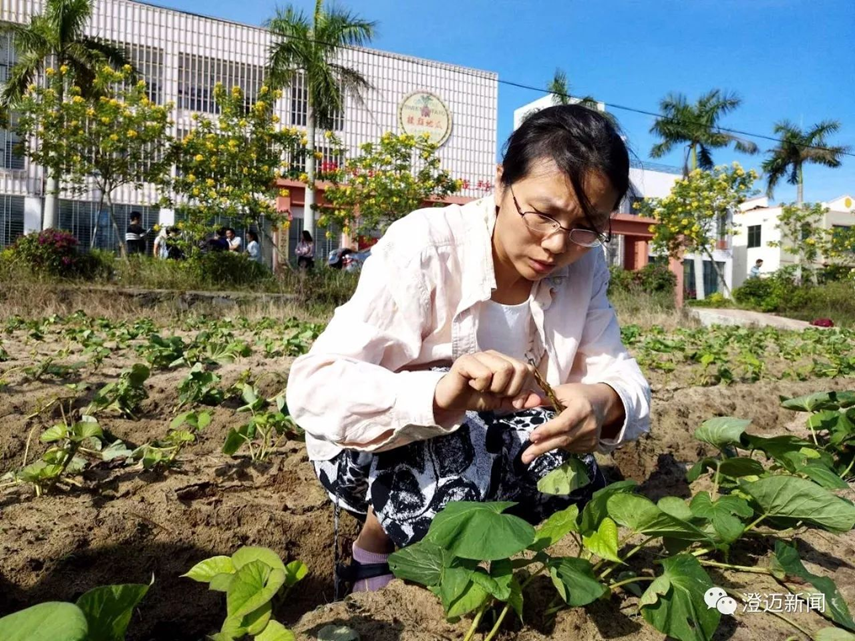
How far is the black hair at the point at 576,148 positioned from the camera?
4.41ft

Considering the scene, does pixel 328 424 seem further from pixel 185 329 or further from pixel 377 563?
pixel 185 329

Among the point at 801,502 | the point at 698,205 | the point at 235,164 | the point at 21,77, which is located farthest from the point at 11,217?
the point at 801,502

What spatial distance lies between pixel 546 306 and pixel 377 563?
70cm

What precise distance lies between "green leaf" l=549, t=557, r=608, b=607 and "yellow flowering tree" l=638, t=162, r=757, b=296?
20495 mm

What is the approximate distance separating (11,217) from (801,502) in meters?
23.7

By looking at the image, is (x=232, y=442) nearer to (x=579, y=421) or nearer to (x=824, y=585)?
(x=579, y=421)

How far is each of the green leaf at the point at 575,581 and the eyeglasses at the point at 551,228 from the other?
2.08ft

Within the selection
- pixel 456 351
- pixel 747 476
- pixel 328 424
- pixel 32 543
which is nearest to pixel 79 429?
pixel 32 543

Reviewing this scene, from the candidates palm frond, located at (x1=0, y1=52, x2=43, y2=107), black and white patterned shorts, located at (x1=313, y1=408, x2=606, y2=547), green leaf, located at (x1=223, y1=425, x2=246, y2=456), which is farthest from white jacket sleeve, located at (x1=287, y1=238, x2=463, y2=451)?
palm frond, located at (x1=0, y1=52, x2=43, y2=107)

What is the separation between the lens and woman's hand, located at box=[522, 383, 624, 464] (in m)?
1.21

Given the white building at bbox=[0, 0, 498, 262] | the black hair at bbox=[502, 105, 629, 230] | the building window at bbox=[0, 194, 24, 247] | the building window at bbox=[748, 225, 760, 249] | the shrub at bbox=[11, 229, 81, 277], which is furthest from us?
the building window at bbox=[748, 225, 760, 249]

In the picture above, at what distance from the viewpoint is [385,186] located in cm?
1367

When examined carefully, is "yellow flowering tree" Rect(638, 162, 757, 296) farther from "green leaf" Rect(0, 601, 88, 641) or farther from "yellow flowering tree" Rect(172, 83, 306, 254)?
"green leaf" Rect(0, 601, 88, 641)

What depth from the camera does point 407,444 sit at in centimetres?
140
